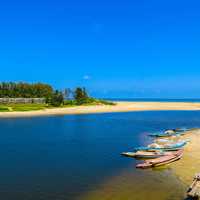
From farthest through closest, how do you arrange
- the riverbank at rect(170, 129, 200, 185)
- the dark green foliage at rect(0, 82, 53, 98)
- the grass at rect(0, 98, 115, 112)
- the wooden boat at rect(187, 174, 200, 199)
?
the dark green foliage at rect(0, 82, 53, 98), the grass at rect(0, 98, 115, 112), the riverbank at rect(170, 129, 200, 185), the wooden boat at rect(187, 174, 200, 199)

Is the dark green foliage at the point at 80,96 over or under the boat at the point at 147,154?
over

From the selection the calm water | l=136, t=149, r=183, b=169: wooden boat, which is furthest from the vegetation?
l=136, t=149, r=183, b=169: wooden boat

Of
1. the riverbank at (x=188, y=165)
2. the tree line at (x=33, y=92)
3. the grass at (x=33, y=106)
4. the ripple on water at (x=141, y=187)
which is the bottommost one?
the ripple on water at (x=141, y=187)

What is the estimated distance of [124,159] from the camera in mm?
35125

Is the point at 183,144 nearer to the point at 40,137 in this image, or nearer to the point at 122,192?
the point at 122,192

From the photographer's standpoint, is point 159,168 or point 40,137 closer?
point 159,168

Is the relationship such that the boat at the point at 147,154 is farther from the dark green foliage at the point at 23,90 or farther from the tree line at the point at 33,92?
the dark green foliage at the point at 23,90

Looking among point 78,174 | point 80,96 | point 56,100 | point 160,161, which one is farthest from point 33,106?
point 78,174

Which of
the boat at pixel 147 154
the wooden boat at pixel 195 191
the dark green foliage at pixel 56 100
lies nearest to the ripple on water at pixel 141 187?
the wooden boat at pixel 195 191

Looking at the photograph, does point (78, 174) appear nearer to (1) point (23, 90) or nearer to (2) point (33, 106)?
(2) point (33, 106)

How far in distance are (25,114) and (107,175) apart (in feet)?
242

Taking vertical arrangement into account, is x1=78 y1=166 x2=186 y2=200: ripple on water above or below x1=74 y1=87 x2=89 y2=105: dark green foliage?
below

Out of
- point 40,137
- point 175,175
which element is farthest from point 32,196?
point 40,137

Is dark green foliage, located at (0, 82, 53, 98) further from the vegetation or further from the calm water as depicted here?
the calm water
